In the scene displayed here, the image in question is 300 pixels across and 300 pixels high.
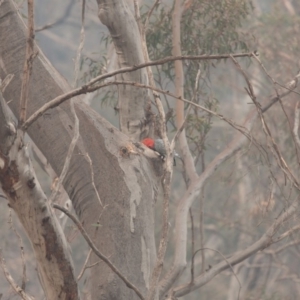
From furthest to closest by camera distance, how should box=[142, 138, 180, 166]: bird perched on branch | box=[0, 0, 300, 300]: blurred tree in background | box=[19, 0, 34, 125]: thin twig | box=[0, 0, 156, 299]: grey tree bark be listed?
1. box=[0, 0, 300, 300]: blurred tree in background
2. box=[142, 138, 180, 166]: bird perched on branch
3. box=[0, 0, 156, 299]: grey tree bark
4. box=[19, 0, 34, 125]: thin twig

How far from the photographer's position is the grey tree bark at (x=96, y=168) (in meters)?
3.49

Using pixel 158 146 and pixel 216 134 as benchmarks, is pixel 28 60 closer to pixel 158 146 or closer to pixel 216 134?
pixel 158 146

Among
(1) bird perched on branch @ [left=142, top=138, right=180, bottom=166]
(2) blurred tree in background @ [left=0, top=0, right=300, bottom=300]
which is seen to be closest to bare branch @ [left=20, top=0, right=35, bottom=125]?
(2) blurred tree in background @ [left=0, top=0, right=300, bottom=300]

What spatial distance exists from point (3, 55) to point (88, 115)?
51 centimetres

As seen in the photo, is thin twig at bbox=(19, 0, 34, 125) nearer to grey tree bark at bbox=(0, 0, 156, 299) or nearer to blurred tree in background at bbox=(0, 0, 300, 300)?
blurred tree in background at bbox=(0, 0, 300, 300)

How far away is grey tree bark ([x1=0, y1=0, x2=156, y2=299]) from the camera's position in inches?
137

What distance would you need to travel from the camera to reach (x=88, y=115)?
3740 millimetres

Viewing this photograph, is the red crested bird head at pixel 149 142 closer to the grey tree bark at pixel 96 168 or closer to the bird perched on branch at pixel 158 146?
the bird perched on branch at pixel 158 146

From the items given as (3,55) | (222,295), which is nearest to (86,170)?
(3,55)

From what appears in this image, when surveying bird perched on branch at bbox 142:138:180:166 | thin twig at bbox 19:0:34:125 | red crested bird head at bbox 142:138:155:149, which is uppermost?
red crested bird head at bbox 142:138:155:149

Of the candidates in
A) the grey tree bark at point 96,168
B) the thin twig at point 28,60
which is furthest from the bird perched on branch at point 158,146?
the thin twig at point 28,60

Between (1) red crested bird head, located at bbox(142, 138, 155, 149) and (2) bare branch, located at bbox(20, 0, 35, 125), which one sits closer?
(2) bare branch, located at bbox(20, 0, 35, 125)

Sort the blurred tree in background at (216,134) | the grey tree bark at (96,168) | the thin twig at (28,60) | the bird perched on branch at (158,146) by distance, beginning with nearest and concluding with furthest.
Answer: the thin twig at (28,60) < the grey tree bark at (96,168) < the bird perched on branch at (158,146) < the blurred tree in background at (216,134)

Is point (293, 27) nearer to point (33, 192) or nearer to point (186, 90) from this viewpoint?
point (186, 90)
